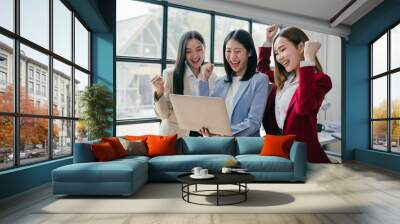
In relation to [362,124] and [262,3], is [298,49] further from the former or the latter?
[362,124]

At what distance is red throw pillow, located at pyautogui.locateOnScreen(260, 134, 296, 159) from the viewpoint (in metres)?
6.10

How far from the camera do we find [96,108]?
7648mm

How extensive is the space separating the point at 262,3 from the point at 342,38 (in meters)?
2.80

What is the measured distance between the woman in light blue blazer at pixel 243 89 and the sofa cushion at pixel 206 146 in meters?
0.29

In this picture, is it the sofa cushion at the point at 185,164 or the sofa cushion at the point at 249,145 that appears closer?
the sofa cushion at the point at 185,164

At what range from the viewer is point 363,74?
31.4ft

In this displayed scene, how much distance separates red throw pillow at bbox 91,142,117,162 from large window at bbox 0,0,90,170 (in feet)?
3.07

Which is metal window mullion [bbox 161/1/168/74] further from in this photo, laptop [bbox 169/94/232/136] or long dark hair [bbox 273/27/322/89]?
long dark hair [bbox 273/27/322/89]

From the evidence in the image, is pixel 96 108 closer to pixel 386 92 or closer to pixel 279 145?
pixel 279 145

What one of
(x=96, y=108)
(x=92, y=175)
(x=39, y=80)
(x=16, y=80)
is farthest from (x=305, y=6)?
(x=16, y=80)

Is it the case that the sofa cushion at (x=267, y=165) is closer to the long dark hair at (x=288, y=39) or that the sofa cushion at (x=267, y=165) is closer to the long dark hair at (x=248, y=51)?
the long dark hair at (x=288, y=39)

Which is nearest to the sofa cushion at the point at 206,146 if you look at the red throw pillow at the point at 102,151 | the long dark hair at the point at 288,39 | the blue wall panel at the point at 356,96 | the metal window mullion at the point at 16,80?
the long dark hair at the point at 288,39

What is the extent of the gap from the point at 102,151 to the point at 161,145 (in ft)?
3.82

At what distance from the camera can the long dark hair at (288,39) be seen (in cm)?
627
